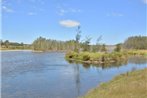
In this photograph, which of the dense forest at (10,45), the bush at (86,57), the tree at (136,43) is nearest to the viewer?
the bush at (86,57)

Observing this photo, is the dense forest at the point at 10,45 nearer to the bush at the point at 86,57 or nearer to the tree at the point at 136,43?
the tree at the point at 136,43

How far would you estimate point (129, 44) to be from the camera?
142 metres

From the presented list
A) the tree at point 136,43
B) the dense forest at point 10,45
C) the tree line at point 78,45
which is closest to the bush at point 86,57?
the tree line at point 78,45

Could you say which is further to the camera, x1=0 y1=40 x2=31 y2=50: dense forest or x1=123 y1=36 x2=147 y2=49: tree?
x1=0 y1=40 x2=31 y2=50: dense forest

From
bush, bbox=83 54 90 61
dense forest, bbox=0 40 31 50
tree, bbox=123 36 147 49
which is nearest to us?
bush, bbox=83 54 90 61

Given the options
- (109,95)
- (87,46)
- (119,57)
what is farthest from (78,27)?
(109,95)

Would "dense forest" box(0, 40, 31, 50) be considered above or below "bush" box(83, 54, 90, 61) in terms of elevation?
above

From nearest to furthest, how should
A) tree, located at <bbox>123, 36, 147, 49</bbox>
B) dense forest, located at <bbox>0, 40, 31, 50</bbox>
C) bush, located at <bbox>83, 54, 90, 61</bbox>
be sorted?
bush, located at <bbox>83, 54, 90, 61</bbox> → tree, located at <bbox>123, 36, 147, 49</bbox> → dense forest, located at <bbox>0, 40, 31, 50</bbox>

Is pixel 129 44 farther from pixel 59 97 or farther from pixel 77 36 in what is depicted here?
pixel 59 97

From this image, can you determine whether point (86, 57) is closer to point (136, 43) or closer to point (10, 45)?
point (136, 43)

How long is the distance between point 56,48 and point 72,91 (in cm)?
14201

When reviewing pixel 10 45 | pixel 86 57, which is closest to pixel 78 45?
pixel 86 57

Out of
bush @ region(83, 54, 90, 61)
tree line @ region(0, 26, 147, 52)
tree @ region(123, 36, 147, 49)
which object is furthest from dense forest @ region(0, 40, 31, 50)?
bush @ region(83, 54, 90, 61)

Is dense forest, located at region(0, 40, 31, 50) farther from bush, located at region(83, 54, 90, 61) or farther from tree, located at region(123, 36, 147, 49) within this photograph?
bush, located at region(83, 54, 90, 61)
